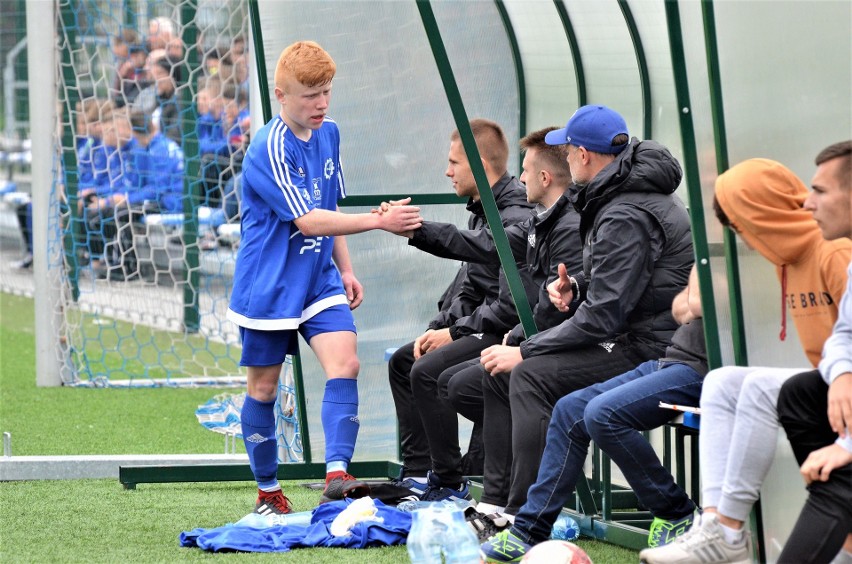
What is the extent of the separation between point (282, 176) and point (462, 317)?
1.04 m

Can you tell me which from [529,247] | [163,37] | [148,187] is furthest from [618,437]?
[163,37]

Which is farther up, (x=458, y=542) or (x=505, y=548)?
(x=458, y=542)

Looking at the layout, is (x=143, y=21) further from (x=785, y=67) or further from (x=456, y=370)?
(x=785, y=67)

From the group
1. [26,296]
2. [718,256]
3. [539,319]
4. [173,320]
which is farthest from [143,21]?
[718,256]

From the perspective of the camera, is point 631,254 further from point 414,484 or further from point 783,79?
point 414,484

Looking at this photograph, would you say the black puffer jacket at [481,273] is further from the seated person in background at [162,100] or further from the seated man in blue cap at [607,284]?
the seated person in background at [162,100]

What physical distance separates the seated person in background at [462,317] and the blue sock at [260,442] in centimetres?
62

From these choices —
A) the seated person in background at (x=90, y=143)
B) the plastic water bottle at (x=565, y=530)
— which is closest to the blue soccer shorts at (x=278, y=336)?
the plastic water bottle at (x=565, y=530)

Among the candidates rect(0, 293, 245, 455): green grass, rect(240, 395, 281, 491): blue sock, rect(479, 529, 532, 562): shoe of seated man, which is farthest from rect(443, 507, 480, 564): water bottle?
rect(0, 293, 245, 455): green grass

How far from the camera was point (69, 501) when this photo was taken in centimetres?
545

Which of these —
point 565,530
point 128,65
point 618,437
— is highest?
point 128,65

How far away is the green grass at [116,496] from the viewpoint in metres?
4.46

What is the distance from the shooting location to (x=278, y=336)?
5.09 m

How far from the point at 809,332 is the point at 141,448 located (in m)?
4.08
